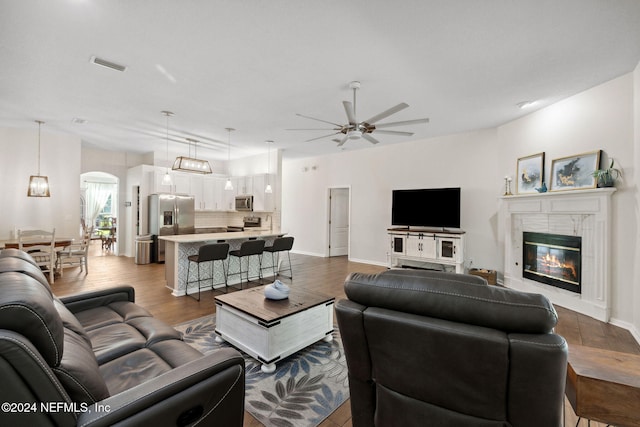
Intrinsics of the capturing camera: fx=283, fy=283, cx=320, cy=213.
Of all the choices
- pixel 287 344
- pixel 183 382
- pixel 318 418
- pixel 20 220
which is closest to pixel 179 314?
pixel 287 344

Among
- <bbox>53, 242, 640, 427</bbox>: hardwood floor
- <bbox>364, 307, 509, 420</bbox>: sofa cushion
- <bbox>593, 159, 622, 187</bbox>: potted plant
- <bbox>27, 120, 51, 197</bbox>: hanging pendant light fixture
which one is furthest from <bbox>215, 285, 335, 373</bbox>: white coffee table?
<bbox>27, 120, 51, 197</bbox>: hanging pendant light fixture

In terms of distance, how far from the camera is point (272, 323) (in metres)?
2.38

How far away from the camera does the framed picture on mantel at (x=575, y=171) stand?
3.72m

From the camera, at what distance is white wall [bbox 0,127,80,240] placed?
5566 millimetres

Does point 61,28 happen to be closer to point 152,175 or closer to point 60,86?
point 60,86

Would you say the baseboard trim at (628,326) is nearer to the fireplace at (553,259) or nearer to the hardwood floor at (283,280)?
the hardwood floor at (283,280)

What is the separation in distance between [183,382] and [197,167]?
444cm

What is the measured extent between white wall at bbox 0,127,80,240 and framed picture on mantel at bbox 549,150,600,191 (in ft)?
30.1

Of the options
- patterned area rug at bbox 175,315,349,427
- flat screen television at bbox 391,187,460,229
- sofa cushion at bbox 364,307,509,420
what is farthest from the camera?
flat screen television at bbox 391,187,460,229

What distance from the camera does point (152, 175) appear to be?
729 centimetres

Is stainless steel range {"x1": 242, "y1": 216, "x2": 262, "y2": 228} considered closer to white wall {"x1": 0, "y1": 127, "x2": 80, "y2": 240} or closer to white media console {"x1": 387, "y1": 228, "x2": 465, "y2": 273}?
white media console {"x1": 387, "y1": 228, "x2": 465, "y2": 273}

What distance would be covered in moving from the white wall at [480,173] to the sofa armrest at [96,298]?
5.31m

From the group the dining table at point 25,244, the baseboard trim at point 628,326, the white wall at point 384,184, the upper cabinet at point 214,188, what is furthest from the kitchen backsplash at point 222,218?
the baseboard trim at point 628,326

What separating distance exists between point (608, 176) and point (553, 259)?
54.6 inches
